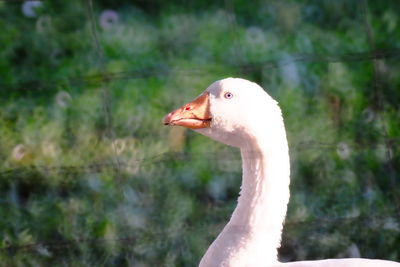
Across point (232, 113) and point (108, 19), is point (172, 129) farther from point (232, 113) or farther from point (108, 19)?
point (232, 113)

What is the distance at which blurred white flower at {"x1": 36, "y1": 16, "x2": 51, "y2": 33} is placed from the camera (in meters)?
5.32

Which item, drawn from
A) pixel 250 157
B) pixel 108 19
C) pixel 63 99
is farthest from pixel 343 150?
pixel 250 157

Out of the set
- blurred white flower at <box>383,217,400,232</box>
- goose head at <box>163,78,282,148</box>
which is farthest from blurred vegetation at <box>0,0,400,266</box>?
goose head at <box>163,78,282,148</box>

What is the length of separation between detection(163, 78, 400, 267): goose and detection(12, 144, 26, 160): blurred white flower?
5.67 ft

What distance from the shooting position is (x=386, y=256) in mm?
4113

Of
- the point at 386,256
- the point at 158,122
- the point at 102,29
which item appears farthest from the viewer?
the point at 102,29

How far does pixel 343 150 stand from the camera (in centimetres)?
457

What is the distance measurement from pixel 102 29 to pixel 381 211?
5.97 ft

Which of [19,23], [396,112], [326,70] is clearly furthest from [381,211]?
[19,23]

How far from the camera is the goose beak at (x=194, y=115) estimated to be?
2918 mm

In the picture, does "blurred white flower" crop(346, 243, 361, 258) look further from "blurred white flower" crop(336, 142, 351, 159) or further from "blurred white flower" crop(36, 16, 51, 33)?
"blurred white flower" crop(36, 16, 51, 33)

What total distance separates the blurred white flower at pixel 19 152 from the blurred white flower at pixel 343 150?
135 cm

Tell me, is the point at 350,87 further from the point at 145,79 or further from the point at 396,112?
the point at 145,79

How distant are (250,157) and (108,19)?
2652 mm
